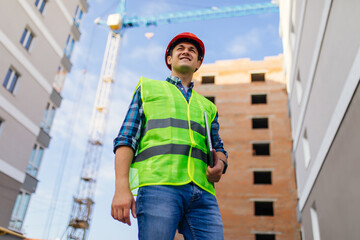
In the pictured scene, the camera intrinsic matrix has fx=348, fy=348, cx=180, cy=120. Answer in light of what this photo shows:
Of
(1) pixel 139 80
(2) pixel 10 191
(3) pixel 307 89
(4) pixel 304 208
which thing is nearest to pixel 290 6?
(3) pixel 307 89

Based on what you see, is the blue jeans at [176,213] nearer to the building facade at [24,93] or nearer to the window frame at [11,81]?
the building facade at [24,93]

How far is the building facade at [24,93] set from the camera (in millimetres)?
14180

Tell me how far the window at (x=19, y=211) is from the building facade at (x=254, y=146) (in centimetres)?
1763

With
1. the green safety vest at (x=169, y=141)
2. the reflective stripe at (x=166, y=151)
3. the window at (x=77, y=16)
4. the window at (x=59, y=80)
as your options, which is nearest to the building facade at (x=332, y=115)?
the green safety vest at (x=169, y=141)

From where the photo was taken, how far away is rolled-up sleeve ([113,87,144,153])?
221 cm

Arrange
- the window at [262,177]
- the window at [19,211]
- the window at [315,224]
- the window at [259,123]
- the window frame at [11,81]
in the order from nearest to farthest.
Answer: the window at [315,224] → the window frame at [11,81] → the window at [19,211] → the window at [262,177] → the window at [259,123]

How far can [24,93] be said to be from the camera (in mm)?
15695

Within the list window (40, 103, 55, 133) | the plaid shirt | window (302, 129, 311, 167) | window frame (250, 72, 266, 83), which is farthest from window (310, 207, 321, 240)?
window frame (250, 72, 266, 83)

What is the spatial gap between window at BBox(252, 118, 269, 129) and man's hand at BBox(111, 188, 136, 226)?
33487 mm

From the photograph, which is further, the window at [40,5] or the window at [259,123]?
the window at [259,123]

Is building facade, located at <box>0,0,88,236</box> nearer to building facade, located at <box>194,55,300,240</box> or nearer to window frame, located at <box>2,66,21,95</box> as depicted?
window frame, located at <box>2,66,21,95</box>

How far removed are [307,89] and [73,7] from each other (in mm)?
14588

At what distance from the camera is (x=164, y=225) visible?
6.26ft

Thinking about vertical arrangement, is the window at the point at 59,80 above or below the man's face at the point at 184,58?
above
